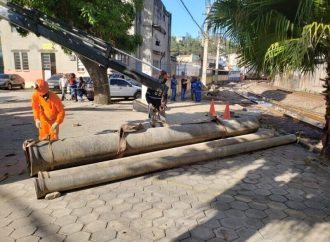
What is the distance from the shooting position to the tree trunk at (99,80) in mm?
15484

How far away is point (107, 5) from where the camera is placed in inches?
475

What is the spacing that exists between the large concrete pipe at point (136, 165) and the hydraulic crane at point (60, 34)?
1.76 meters

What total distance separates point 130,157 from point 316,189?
11.7ft

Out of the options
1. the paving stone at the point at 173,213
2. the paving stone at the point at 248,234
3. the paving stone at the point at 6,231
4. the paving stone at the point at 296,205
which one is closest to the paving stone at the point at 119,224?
the paving stone at the point at 173,213

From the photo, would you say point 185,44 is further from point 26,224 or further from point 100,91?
point 26,224

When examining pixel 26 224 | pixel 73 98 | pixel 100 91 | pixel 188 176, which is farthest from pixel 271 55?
pixel 73 98

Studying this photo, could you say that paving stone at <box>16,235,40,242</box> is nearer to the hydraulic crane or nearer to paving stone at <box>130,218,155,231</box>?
paving stone at <box>130,218,155,231</box>

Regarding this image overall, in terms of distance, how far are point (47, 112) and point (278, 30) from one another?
479 cm

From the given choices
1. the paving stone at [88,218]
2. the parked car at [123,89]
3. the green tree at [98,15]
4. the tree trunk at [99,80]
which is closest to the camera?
the paving stone at [88,218]

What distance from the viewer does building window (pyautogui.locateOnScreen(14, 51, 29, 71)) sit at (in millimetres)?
31647

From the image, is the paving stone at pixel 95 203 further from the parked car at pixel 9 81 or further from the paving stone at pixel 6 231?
the parked car at pixel 9 81

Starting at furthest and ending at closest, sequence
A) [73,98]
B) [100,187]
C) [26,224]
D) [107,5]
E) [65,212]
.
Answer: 1. [73,98]
2. [107,5]
3. [100,187]
4. [65,212]
5. [26,224]

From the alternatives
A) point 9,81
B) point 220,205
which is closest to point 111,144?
point 220,205

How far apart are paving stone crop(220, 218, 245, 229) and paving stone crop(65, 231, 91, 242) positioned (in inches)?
73.7
